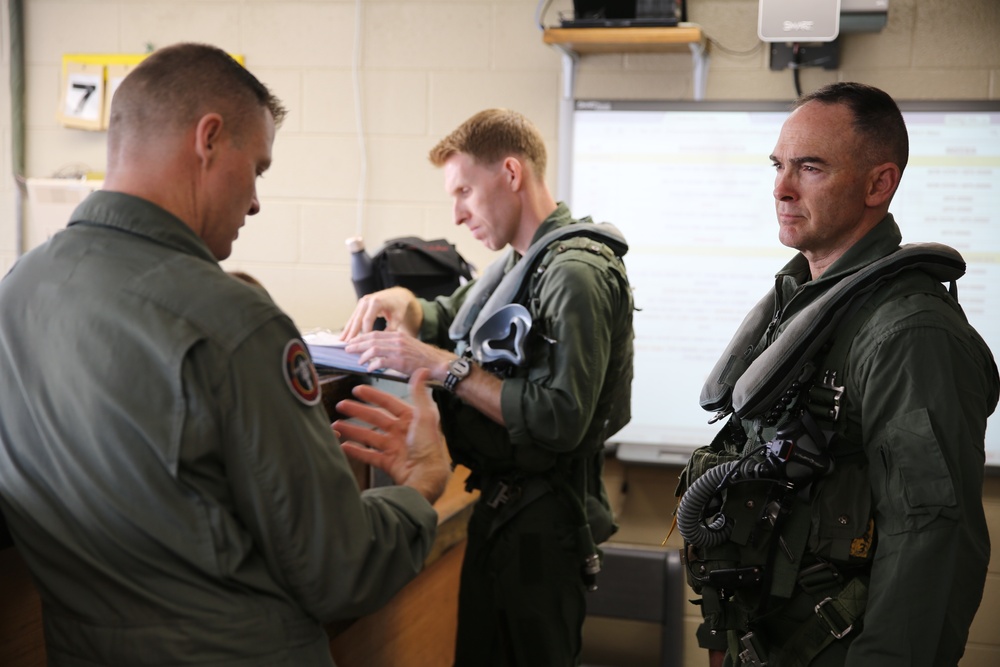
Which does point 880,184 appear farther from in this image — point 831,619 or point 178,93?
point 178,93

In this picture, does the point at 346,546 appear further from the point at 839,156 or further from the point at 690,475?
the point at 839,156

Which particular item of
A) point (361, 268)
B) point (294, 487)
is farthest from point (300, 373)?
point (361, 268)

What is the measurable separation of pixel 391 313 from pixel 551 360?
497 mm

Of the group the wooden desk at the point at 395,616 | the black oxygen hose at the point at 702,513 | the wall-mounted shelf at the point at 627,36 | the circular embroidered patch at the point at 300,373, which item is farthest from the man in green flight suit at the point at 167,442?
the wall-mounted shelf at the point at 627,36

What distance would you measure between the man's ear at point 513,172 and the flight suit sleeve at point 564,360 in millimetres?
277

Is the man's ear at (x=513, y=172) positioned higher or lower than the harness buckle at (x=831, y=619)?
higher

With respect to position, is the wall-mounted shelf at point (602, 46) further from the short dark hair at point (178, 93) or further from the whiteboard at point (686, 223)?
the short dark hair at point (178, 93)

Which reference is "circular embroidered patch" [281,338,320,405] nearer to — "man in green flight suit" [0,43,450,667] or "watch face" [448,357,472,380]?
"man in green flight suit" [0,43,450,667]

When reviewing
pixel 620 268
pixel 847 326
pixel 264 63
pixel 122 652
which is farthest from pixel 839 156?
pixel 264 63

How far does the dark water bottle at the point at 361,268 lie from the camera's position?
101 inches

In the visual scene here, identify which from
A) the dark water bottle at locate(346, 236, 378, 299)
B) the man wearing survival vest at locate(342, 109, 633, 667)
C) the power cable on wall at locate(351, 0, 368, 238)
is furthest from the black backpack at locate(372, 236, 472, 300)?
the power cable on wall at locate(351, 0, 368, 238)

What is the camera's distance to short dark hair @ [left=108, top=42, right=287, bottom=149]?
1120 mm

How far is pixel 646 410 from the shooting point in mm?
3057

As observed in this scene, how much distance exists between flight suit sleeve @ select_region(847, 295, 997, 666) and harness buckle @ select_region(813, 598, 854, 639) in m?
0.04
